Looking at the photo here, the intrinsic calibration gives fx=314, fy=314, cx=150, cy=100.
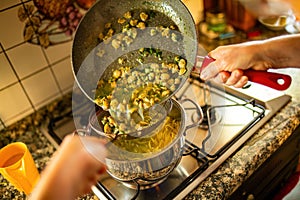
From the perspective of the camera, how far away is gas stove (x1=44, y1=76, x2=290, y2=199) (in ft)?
2.57

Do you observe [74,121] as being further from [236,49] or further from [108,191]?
[236,49]

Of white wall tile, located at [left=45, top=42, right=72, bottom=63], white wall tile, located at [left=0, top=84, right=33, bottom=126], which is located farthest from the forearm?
white wall tile, located at [left=0, top=84, right=33, bottom=126]

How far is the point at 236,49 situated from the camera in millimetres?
783

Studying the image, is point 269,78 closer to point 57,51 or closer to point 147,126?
point 147,126

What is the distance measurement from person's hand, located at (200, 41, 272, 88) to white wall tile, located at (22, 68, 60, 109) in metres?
0.54

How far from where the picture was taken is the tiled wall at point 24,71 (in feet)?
2.99

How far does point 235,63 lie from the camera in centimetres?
77

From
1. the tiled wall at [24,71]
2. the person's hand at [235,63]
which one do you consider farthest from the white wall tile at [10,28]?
the person's hand at [235,63]

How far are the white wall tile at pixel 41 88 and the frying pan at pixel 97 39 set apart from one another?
245 millimetres

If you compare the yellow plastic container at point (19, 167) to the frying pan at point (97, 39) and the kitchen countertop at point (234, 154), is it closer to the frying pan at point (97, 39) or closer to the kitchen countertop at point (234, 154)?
the kitchen countertop at point (234, 154)

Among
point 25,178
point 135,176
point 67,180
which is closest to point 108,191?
point 135,176

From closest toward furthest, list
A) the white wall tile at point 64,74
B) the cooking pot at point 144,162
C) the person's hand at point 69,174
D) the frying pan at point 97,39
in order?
the person's hand at point 69,174 < the cooking pot at point 144,162 < the frying pan at point 97,39 < the white wall tile at point 64,74

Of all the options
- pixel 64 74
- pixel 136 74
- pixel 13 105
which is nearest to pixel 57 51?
pixel 64 74

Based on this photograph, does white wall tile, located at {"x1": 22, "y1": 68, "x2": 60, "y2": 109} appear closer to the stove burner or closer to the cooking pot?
the cooking pot
